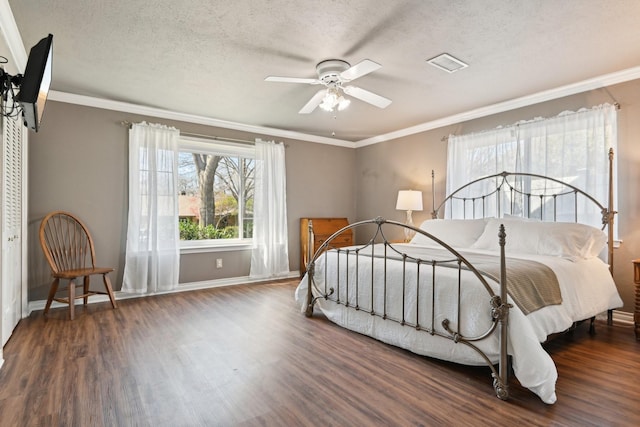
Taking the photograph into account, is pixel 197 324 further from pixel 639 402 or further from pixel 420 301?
Answer: pixel 639 402

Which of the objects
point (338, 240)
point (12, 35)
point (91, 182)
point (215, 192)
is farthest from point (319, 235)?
point (12, 35)

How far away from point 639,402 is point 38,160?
5.29m

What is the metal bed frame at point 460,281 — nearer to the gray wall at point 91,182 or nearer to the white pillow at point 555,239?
the white pillow at point 555,239

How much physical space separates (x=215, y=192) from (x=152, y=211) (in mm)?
992

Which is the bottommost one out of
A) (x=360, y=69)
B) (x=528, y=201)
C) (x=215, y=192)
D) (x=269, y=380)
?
(x=269, y=380)

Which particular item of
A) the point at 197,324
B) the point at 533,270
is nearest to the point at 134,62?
the point at 197,324

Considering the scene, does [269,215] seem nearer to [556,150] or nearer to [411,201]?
[411,201]

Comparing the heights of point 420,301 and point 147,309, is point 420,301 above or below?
above

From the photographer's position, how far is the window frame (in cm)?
471

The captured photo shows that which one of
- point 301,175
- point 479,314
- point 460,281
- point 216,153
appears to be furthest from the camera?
point 301,175

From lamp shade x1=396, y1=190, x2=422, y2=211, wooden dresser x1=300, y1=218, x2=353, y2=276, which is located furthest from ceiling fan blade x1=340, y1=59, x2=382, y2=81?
wooden dresser x1=300, y1=218, x2=353, y2=276

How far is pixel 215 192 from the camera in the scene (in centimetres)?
505

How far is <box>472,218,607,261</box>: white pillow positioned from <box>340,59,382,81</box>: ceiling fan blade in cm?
207

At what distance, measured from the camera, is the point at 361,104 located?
4.15 m
